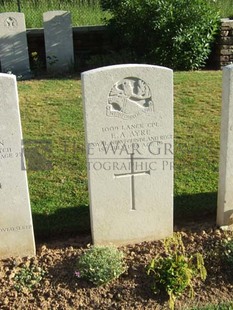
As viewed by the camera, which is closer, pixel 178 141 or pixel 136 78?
pixel 136 78

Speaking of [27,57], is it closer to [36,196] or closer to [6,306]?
[36,196]

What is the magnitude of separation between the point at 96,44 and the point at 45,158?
18.1 feet

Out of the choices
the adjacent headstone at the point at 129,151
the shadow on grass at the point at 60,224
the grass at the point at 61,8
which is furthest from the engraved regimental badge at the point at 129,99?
the grass at the point at 61,8

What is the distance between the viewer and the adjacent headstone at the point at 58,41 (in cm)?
1027

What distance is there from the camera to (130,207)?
14.4 ft

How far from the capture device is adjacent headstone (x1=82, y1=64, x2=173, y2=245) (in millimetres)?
3908

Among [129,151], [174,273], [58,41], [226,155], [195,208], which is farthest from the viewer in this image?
[58,41]

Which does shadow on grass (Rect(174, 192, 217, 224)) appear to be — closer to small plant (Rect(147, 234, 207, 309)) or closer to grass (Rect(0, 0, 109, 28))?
small plant (Rect(147, 234, 207, 309))

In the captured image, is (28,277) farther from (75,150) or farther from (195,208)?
(75,150)

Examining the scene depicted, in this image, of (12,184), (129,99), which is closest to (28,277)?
Answer: (12,184)

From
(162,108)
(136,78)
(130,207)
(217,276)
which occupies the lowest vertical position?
(217,276)

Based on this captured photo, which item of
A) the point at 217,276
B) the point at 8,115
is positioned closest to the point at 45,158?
the point at 8,115

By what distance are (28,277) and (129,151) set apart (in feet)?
4.49

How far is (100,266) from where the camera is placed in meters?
3.90
